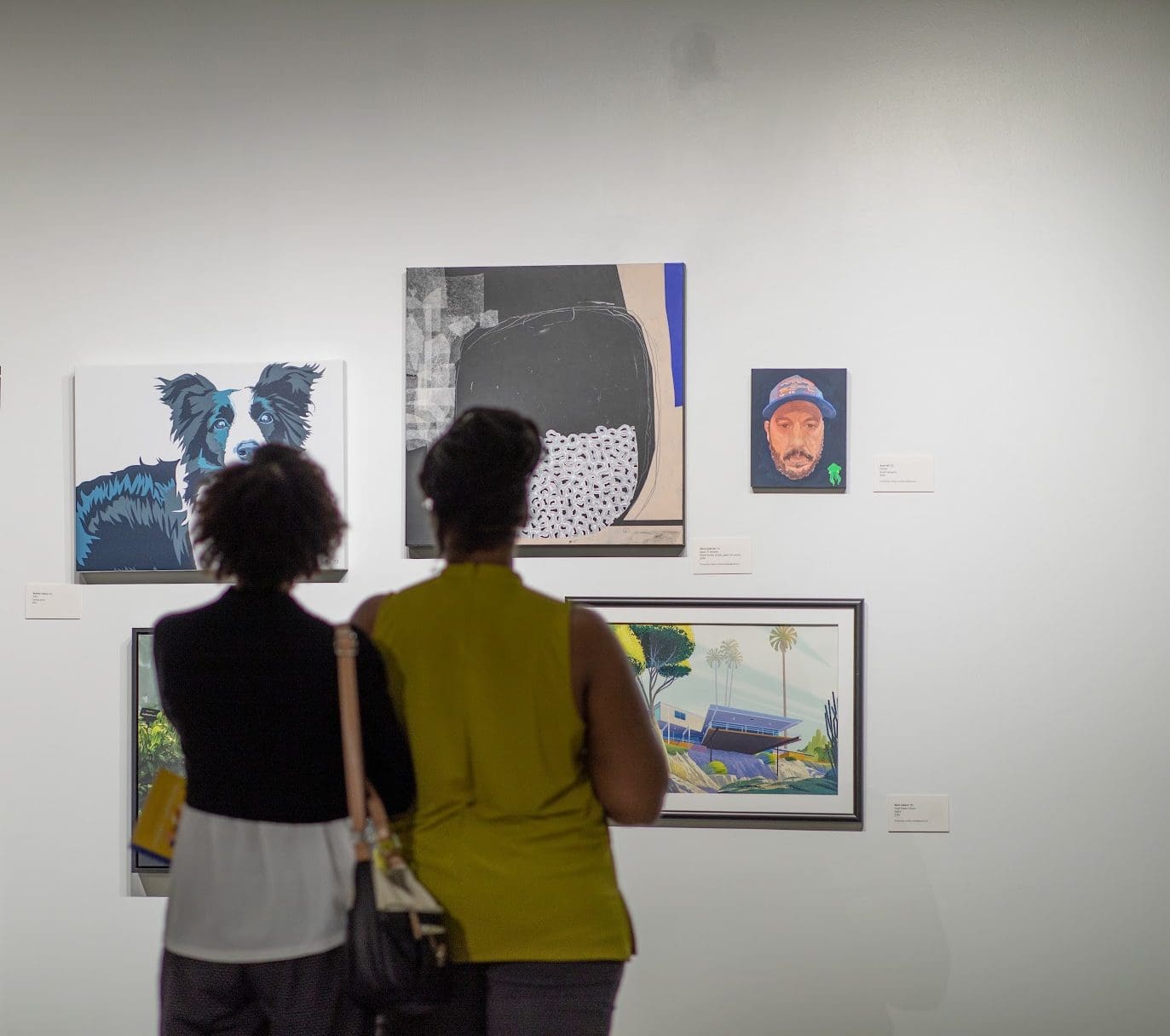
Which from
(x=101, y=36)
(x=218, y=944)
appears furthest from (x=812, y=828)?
(x=101, y=36)

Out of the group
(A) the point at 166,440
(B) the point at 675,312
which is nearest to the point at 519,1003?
(B) the point at 675,312

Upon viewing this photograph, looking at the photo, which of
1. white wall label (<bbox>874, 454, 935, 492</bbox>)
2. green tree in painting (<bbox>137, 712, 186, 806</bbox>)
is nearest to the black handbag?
green tree in painting (<bbox>137, 712, 186, 806</bbox>)

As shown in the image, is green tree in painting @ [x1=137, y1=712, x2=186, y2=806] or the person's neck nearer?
the person's neck

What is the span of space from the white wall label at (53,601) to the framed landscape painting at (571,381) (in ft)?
2.78

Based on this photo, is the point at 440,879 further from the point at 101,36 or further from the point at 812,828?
the point at 101,36

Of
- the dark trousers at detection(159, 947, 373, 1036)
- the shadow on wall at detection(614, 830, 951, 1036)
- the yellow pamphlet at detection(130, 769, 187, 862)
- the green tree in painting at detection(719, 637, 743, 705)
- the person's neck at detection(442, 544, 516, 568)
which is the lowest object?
the shadow on wall at detection(614, 830, 951, 1036)

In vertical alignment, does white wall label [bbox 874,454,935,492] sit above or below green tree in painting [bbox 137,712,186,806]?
above

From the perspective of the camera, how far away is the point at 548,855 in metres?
1.35

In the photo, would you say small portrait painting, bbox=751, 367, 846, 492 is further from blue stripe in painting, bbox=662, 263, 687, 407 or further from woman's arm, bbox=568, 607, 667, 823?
woman's arm, bbox=568, 607, 667, 823

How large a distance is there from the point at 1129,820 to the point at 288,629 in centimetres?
204

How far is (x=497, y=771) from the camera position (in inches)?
52.7

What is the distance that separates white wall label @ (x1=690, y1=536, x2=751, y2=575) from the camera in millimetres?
2496

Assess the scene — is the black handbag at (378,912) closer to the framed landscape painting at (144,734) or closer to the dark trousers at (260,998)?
the dark trousers at (260,998)

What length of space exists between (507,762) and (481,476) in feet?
1.17
